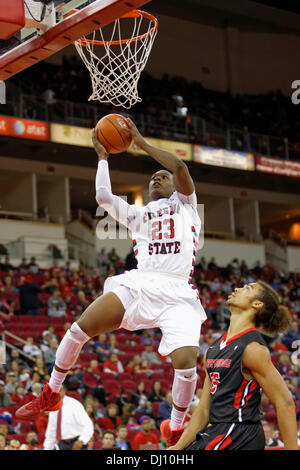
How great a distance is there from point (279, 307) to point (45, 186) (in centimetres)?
1887

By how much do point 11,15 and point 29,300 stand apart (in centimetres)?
1008

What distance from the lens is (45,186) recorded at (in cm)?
2227

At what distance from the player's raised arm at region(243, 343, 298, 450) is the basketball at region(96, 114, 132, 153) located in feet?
6.71

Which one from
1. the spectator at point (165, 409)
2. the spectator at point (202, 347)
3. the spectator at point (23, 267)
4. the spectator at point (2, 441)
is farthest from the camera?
the spectator at point (23, 267)

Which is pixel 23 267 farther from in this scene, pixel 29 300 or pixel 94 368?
pixel 94 368

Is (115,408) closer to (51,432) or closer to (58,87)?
(51,432)

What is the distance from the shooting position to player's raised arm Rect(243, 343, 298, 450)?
3436 millimetres

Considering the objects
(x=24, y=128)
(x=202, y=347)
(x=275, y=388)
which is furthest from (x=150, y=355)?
Answer: (x=275, y=388)

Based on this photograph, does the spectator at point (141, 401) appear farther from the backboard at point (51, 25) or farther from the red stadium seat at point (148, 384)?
the backboard at point (51, 25)

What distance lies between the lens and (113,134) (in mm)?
5133

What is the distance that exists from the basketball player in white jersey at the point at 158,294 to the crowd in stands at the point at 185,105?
13250mm

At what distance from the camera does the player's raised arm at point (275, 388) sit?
11.3ft

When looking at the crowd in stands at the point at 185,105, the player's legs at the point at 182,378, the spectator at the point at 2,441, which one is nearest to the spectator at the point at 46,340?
the spectator at the point at 2,441

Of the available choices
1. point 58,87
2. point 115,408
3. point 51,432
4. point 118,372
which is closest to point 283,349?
point 118,372
